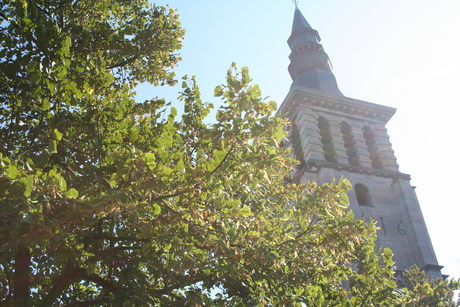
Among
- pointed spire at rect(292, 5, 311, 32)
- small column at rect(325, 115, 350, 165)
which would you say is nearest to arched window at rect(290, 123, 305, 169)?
small column at rect(325, 115, 350, 165)

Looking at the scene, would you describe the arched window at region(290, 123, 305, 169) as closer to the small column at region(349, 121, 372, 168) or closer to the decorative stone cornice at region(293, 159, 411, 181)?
the decorative stone cornice at region(293, 159, 411, 181)

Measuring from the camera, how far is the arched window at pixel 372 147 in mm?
25828

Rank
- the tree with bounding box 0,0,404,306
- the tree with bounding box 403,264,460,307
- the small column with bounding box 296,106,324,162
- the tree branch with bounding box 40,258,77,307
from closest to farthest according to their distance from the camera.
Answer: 1. the tree with bounding box 0,0,404,306
2. the tree branch with bounding box 40,258,77,307
3. the tree with bounding box 403,264,460,307
4. the small column with bounding box 296,106,324,162

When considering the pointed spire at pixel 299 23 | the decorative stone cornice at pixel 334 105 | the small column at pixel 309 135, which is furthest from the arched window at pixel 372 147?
the pointed spire at pixel 299 23

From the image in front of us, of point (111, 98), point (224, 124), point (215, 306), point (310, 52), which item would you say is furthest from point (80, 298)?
point (310, 52)

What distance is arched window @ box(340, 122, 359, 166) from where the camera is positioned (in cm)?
2533

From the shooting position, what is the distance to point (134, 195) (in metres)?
5.40

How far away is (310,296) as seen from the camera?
714cm

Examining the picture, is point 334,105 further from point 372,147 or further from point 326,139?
point 372,147

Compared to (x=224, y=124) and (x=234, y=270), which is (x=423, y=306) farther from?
(x=224, y=124)

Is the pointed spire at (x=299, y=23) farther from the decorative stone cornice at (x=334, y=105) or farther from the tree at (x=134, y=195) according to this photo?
the tree at (x=134, y=195)

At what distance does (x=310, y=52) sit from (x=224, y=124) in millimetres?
28985

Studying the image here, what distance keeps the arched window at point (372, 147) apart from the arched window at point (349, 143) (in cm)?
119

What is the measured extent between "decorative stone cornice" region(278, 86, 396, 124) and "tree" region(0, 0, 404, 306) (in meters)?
18.1
